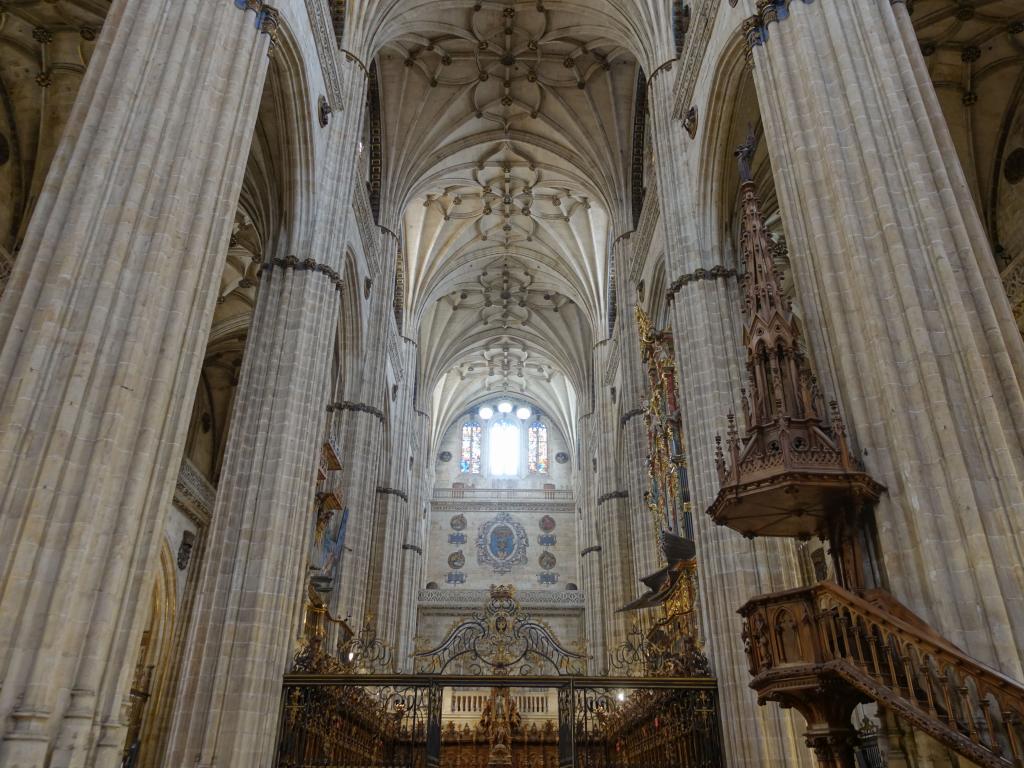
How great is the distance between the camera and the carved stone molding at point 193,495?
65.4 feet

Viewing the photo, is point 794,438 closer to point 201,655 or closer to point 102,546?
point 102,546

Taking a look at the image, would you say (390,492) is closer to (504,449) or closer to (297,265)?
(297,265)

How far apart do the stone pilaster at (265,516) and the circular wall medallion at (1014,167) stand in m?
12.5

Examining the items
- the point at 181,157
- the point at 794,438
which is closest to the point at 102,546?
the point at 181,157

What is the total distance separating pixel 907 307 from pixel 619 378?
15576mm

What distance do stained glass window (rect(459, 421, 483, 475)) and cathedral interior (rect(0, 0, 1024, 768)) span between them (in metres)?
17.9

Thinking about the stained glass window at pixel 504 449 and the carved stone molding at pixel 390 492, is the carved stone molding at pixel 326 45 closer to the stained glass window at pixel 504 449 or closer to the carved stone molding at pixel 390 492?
the carved stone molding at pixel 390 492

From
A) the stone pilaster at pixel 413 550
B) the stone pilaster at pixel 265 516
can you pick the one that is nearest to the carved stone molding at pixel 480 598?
the stone pilaster at pixel 413 550

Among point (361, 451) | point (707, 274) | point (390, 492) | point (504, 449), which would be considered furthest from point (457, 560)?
point (707, 274)

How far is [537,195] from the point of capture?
87.5ft

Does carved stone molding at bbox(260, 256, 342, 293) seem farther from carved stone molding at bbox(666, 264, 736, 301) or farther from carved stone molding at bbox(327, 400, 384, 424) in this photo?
carved stone molding at bbox(666, 264, 736, 301)

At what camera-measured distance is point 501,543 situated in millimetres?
38125

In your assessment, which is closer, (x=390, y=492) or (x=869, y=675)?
(x=869, y=675)

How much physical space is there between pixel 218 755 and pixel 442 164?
18436 millimetres
